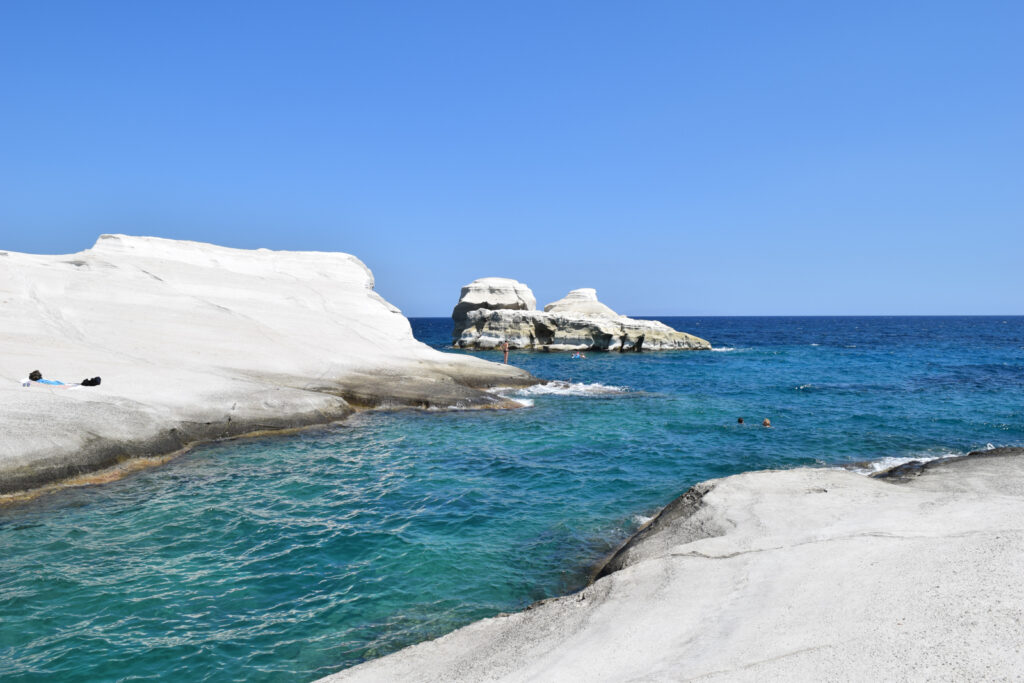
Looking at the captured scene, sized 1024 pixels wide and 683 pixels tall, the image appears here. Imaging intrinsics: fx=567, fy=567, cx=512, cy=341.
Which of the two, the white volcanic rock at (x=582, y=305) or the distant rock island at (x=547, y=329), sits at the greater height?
the white volcanic rock at (x=582, y=305)

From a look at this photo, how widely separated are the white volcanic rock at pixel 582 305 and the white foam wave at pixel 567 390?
119 feet

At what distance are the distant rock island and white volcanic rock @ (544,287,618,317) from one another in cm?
60

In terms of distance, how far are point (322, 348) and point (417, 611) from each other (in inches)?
808

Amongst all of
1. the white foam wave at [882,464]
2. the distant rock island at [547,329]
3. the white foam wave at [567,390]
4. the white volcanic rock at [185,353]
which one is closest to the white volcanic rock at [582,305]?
the distant rock island at [547,329]

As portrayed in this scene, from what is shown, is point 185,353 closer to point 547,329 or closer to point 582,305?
point 547,329

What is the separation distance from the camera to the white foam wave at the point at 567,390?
Answer: 32.5 m

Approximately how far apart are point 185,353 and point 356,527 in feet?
49.8

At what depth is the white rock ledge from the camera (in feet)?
16.7

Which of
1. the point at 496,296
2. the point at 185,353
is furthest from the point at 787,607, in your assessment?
the point at 496,296

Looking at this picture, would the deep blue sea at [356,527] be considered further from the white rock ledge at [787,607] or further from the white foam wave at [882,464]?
the white rock ledge at [787,607]

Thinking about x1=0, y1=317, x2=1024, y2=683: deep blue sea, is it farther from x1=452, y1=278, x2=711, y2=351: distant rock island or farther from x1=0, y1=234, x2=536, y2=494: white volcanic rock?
x1=452, y1=278, x2=711, y2=351: distant rock island

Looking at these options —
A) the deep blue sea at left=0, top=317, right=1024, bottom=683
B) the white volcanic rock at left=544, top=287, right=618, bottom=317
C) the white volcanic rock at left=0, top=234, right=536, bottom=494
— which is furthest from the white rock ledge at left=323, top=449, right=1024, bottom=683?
the white volcanic rock at left=544, top=287, right=618, bottom=317

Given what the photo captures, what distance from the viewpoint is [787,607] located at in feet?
20.4

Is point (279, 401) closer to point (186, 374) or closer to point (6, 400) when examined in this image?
point (186, 374)
